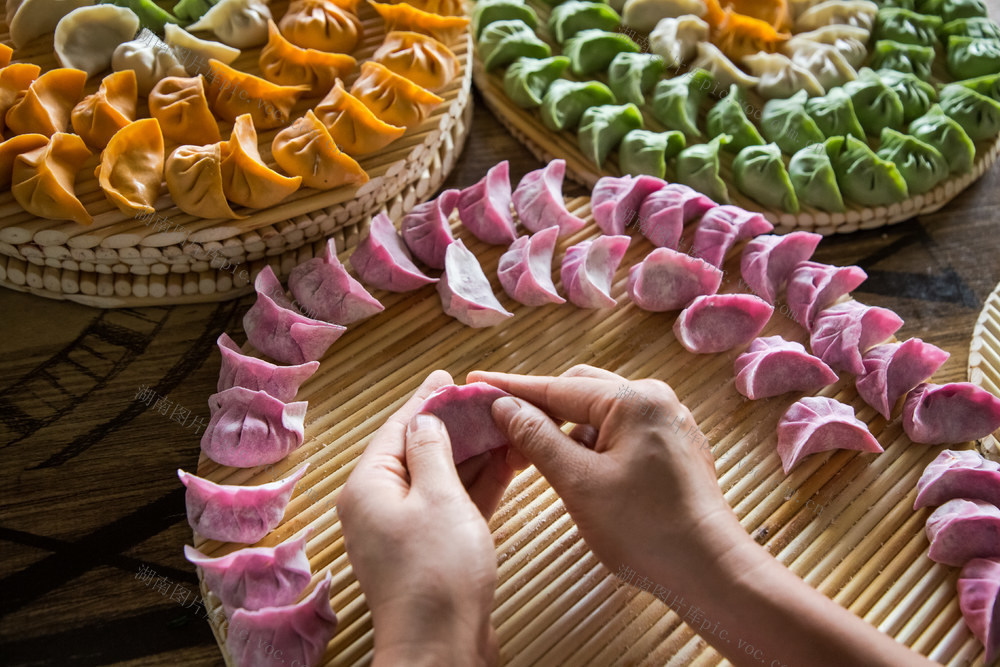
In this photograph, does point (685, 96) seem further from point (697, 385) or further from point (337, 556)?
point (337, 556)

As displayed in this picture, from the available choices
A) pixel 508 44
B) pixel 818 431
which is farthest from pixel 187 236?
pixel 818 431

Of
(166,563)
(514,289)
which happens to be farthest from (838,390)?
(166,563)

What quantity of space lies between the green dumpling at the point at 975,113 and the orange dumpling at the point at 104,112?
1606 mm

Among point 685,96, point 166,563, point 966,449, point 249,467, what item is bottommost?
point 166,563

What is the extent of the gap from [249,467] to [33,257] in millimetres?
511

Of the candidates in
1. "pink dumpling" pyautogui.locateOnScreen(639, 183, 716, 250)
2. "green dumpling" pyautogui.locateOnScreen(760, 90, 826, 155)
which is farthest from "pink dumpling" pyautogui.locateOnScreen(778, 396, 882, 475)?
"green dumpling" pyautogui.locateOnScreen(760, 90, 826, 155)

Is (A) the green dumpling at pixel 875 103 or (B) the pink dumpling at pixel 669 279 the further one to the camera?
(A) the green dumpling at pixel 875 103

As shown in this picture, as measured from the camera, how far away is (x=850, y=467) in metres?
1.20

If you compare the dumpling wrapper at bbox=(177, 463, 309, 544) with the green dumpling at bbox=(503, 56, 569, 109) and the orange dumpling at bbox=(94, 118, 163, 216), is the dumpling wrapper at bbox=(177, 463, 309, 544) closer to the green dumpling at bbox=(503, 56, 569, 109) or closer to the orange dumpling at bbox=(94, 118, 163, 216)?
the orange dumpling at bbox=(94, 118, 163, 216)

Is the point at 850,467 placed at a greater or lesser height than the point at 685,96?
lesser

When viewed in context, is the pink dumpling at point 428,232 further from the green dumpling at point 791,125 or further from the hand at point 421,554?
the green dumpling at point 791,125

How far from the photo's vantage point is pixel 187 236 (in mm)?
1229

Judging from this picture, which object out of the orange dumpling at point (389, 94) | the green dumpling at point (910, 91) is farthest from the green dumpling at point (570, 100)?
the green dumpling at point (910, 91)

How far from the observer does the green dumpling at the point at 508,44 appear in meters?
1.62
